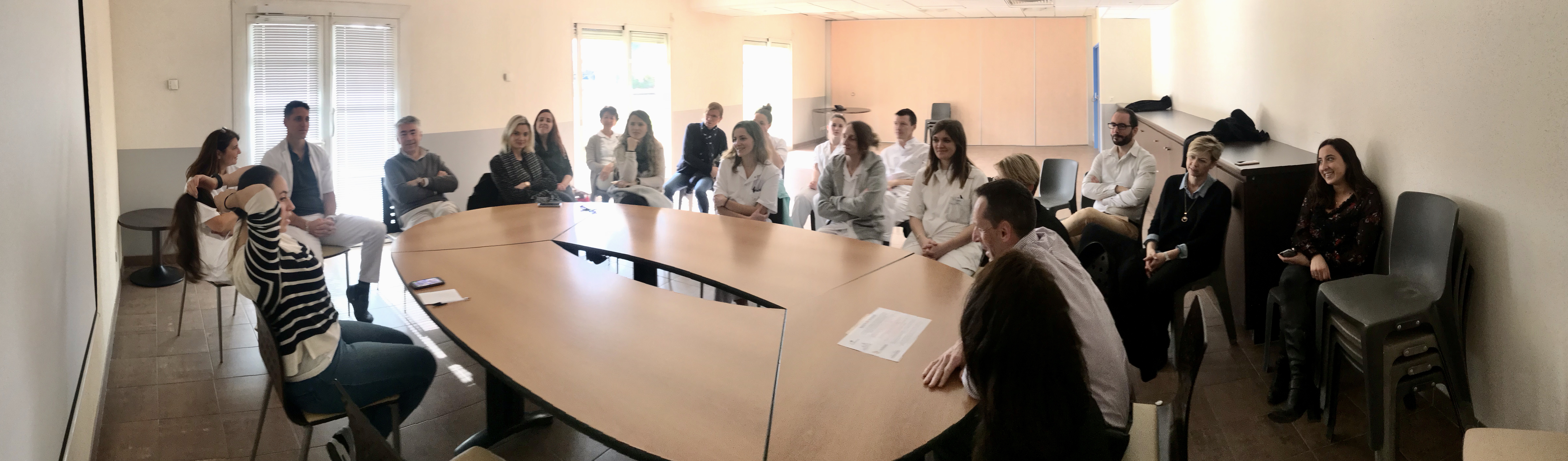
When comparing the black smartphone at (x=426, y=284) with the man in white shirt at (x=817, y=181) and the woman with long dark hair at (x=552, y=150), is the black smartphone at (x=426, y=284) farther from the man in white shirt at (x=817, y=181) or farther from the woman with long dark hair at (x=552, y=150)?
the woman with long dark hair at (x=552, y=150)

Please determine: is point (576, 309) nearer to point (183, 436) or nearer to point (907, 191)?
point (183, 436)

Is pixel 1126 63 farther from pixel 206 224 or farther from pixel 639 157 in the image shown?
pixel 206 224

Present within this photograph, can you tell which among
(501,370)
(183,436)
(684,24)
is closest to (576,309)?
(501,370)

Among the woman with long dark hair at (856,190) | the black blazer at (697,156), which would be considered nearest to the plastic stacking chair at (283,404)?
the woman with long dark hair at (856,190)

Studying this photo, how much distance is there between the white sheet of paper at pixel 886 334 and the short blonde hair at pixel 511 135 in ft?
12.1

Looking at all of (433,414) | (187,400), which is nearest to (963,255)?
(433,414)

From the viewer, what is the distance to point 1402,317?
118 inches

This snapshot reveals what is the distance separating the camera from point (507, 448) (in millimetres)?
3344

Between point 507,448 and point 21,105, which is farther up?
point 21,105

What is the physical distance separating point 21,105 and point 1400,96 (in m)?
4.85

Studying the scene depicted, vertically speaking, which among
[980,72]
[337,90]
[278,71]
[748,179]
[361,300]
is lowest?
[361,300]

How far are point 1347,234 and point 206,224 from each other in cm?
439

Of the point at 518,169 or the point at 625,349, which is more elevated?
the point at 518,169

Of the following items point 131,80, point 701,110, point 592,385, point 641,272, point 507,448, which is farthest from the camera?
point 701,110
